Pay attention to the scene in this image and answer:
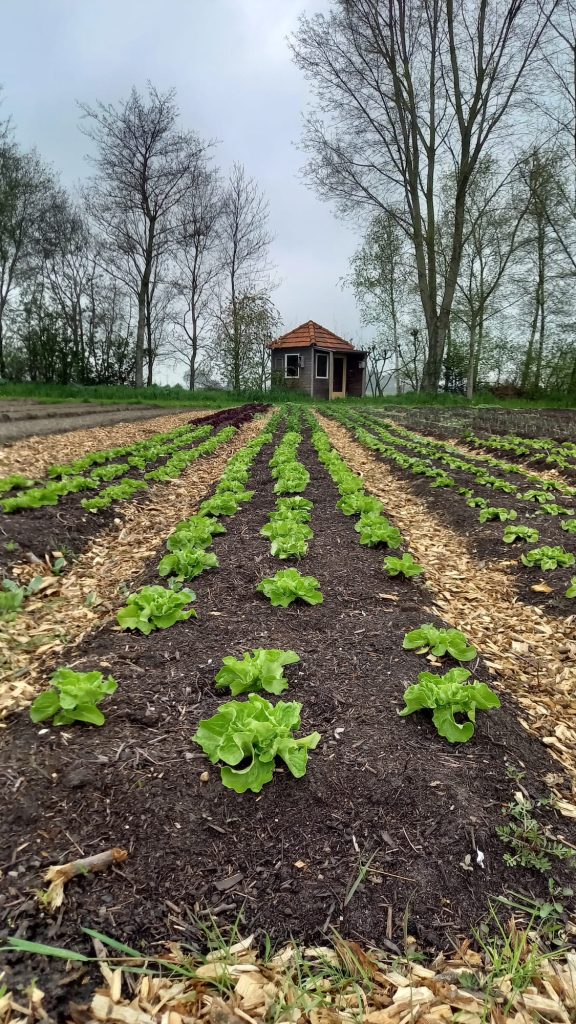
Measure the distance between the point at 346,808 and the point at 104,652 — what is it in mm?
1840

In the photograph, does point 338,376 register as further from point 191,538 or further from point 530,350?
point 191,538

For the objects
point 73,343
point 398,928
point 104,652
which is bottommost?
point 398,928

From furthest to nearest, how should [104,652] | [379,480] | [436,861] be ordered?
[379,480]
[104,652]
[436,861]

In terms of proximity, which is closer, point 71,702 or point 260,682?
point 71,702

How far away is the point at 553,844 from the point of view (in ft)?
6.89

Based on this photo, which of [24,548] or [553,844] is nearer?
[553,844]

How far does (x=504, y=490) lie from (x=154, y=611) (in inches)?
237

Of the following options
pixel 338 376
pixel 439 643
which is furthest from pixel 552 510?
pixel 338 376

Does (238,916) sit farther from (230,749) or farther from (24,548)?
(24,548)

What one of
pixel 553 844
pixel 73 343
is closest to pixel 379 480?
pixel 553 844

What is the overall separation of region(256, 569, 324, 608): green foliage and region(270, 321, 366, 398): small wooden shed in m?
34.9

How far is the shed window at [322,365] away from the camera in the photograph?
3950 centimetres

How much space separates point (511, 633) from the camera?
161 inches

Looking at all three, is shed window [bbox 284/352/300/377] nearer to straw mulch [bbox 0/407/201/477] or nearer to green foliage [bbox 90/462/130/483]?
straw mulch [bbox 0/407/201/477]
